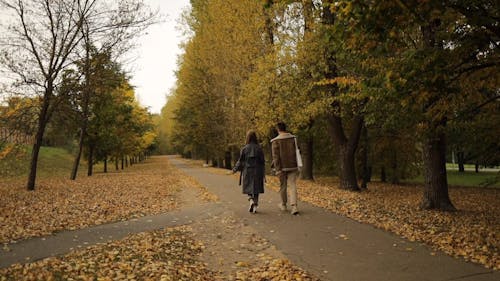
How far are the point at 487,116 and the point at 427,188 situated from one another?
2644 mm

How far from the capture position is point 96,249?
20.7 feet

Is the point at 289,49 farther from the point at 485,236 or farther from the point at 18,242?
the point at 18,242

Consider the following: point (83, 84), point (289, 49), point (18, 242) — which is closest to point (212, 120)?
point (83, 84)

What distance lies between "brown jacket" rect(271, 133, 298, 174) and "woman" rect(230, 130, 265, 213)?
1.62ft

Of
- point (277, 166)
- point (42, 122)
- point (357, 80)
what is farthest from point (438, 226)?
point (42, 122)

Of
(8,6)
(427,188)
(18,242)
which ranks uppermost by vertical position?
(8,6)

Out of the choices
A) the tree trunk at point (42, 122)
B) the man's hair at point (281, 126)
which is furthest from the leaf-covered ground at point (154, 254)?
the tree trunk at point (42, 122)

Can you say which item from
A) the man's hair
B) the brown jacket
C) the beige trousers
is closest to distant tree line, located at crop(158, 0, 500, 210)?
the man's hair

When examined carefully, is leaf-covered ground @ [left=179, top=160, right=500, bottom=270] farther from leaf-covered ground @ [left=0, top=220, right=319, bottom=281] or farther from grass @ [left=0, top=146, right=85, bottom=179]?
grass @ [left=0, top=146, right=85, bottom=179]

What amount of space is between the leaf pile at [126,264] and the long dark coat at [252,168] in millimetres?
2471

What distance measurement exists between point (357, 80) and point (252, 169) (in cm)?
385

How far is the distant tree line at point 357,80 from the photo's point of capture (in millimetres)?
5797

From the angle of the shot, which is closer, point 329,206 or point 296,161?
point 296,161

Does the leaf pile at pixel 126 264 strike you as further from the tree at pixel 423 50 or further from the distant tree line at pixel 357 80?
the tree at pixel 423 50
